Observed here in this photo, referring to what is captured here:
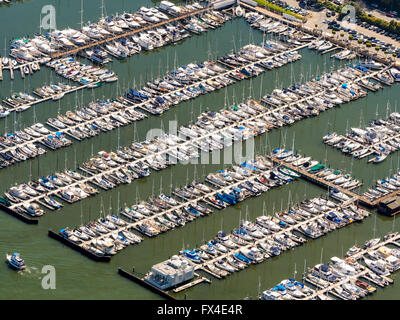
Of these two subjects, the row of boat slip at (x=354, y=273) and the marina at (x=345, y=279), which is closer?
the marina at (x=345, y=279)

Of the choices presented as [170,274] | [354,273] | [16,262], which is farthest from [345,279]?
[16,262]

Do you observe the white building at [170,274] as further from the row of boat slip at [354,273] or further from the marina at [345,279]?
the row of boat slip at [354,273]

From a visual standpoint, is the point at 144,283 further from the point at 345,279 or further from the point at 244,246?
the point at 345,279

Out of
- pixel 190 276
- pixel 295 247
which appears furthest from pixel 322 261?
pixel 190 276

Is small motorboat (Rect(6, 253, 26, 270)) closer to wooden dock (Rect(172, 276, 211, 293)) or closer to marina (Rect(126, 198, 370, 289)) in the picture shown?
marina (Rect(126, 198, 370, 289))

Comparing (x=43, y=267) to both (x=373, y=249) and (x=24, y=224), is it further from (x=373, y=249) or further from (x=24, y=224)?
(x=373, y=249)

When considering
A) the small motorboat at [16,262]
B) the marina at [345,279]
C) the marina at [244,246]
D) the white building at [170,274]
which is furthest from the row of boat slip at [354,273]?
the small motorboat at [16,262]

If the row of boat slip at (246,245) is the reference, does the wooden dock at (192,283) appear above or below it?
below
